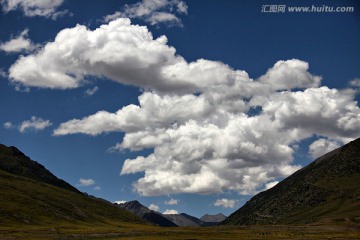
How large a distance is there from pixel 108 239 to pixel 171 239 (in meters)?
18.7

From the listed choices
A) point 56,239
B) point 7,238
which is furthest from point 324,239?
point 7,238

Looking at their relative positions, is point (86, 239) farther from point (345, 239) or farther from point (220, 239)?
point (345, 239)

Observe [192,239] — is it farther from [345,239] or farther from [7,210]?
[7,210]

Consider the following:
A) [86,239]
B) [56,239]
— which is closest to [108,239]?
[86,239]

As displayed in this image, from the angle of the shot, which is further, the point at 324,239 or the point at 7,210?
the point at 7,210

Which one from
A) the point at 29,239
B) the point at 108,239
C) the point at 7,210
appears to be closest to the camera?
the point at 29,239

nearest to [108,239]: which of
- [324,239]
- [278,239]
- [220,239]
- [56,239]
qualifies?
[56,239]

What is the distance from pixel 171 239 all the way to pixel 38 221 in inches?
3807

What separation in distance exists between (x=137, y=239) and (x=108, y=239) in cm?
878

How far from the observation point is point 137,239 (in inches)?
4914

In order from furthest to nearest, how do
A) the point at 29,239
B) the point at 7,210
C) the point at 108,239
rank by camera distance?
the point at 7,210, the point at 108,239, the point at 29,239

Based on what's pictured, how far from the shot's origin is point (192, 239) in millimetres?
127188

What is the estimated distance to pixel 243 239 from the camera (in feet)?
409

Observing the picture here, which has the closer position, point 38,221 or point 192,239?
point 192,239
